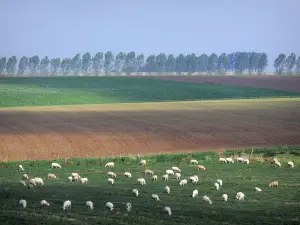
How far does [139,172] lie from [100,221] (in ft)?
54.5

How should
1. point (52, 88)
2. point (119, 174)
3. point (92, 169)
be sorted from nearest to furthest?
point (119, 174) < point (92, 169) < point (52, 88)

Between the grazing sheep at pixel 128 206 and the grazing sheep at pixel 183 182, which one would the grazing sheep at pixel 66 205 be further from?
the grazing sheep at pixel 183 182

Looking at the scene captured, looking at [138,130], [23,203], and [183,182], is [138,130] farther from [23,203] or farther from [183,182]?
[23,203]

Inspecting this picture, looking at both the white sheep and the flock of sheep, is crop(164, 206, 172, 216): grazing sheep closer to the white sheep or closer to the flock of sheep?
the flock of sheep

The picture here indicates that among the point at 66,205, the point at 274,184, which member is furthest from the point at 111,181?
the point at 66,205

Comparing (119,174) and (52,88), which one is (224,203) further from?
(52,88)

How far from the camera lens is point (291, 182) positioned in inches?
1203

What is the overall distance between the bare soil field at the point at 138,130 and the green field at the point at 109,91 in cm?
2130

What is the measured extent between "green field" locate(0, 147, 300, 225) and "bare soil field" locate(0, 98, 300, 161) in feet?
23.6

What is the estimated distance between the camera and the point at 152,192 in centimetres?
2659

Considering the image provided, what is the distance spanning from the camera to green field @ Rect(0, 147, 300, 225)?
19594mm

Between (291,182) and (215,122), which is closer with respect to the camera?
(291,182)

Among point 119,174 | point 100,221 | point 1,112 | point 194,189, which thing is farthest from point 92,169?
point 1,112

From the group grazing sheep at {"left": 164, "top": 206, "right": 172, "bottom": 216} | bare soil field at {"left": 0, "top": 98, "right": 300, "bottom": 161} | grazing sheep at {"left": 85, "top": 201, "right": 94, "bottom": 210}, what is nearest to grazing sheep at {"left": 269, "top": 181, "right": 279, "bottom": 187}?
grazing sheep at {"left": 164, "top": 206, "right": 172, "bottom": 216}
